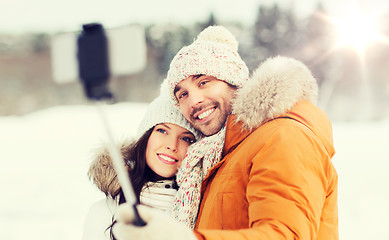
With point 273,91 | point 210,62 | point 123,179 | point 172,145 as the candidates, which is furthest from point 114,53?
point 172,145

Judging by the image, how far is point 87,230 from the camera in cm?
238

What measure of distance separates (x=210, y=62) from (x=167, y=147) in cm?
58

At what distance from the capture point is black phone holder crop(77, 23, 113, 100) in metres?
0.96

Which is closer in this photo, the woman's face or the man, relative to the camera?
A: the man

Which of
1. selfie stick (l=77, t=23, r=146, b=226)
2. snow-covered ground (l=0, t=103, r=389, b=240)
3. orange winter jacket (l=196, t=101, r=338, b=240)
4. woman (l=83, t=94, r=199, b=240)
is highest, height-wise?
selfie stick (l=77, t=23, r=146, b=226)

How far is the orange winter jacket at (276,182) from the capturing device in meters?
1.24

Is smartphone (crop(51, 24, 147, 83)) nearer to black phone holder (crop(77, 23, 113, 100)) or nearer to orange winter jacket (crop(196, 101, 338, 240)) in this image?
black phone holder (crop(77, 23, 113, 100))

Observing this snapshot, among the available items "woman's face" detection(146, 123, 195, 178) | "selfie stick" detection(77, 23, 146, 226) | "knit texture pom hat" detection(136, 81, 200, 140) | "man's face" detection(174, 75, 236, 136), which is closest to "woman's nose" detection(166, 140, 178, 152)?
"woman's face" detection(146, 123, 195, 178)

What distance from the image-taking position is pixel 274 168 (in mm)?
1323

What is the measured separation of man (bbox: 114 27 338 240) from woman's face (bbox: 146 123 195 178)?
0.92ft

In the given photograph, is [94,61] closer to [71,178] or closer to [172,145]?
[172,145]

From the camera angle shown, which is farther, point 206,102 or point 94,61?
point 206,102

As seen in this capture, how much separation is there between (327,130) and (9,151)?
34.1 ft

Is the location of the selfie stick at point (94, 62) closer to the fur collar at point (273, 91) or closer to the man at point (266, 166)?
the man at point (266, 166)
